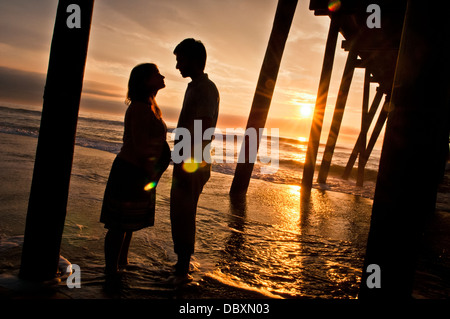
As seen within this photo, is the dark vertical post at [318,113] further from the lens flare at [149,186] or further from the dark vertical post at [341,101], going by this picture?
the lens flare at [149,186]

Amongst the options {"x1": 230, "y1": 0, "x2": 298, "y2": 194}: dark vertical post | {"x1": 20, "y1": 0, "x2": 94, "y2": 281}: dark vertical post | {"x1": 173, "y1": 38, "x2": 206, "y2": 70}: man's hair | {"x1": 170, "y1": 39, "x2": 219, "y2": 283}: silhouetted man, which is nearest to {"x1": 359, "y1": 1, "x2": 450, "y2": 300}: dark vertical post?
{"x1": 170, "y1": 39, "x2": 219, "y2": 283}: silhouetted man

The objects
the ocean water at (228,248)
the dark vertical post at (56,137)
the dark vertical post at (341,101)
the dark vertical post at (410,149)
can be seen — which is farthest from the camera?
the dark vertical post at (341,101)

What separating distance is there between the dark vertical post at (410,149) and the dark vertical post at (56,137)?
181 cm

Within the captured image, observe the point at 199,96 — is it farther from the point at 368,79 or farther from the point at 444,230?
the point at 368,79

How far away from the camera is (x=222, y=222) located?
3775 mm

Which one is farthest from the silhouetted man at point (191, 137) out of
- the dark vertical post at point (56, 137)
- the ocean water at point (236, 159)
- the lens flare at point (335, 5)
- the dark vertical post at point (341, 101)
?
the ocean water at point (236, 159)

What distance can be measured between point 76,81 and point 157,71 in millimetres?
514

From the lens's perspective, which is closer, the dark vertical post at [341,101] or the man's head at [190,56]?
the man's head at [190,56]

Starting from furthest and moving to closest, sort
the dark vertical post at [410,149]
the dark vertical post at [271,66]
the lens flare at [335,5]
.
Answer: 1. the lens flare at [335,5]
2. the dark vertical post at [271,66]
3. the dark vertical post at [410,149]

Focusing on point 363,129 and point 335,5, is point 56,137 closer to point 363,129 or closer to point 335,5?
point 335,5

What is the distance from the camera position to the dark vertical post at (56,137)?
1.82 metres

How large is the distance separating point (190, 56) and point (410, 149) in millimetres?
1519

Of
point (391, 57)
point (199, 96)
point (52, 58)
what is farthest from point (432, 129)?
point (391, 57)

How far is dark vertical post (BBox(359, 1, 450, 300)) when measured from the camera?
144 cm
